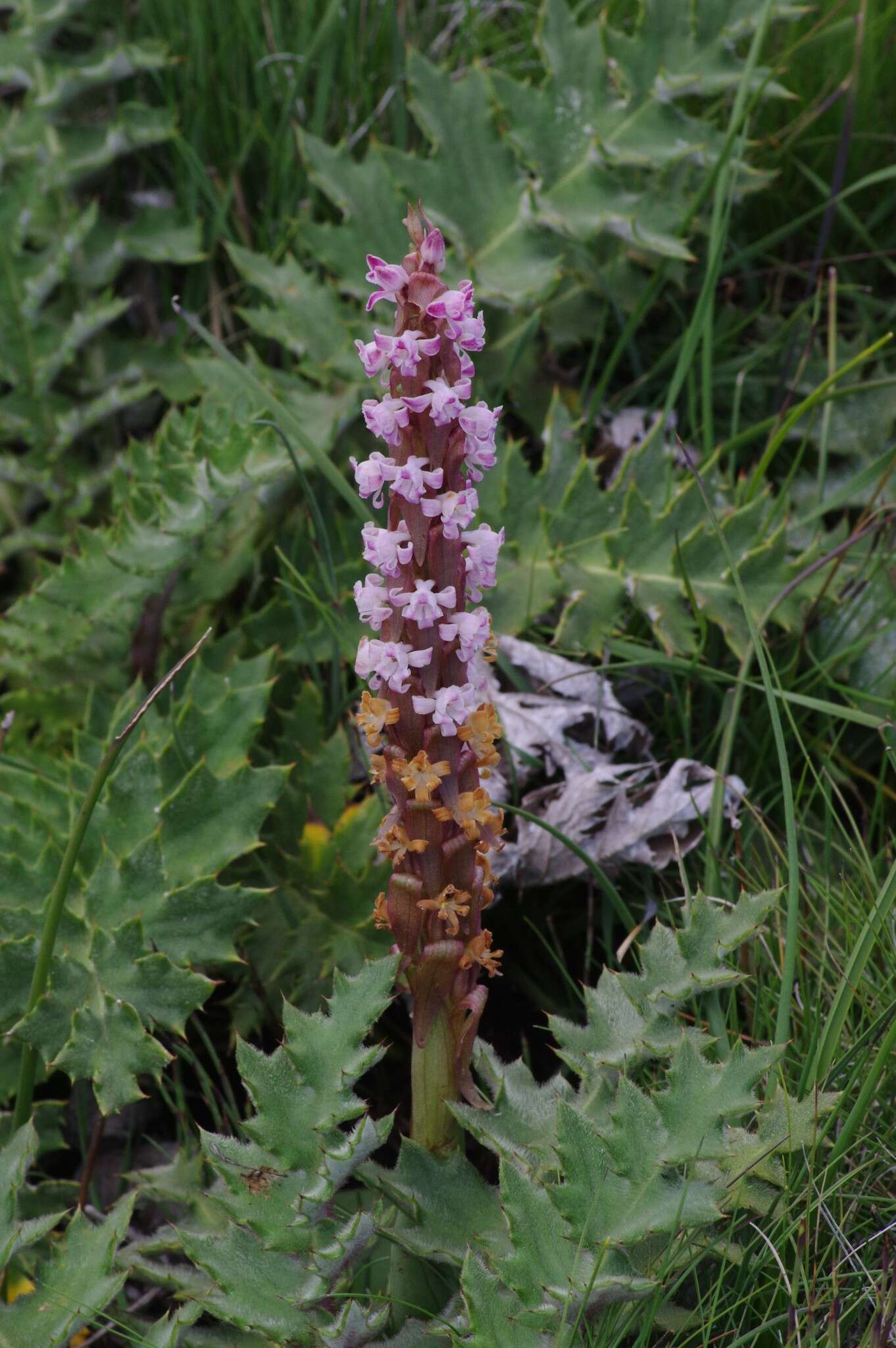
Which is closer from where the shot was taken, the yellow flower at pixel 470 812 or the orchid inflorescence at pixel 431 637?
the orchid inflorescence at pixel 431 637

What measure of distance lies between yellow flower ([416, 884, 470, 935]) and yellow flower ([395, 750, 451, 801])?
0.43 ft

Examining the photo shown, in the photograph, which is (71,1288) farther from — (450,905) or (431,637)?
(431,637)

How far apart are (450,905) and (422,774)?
0.55 ft

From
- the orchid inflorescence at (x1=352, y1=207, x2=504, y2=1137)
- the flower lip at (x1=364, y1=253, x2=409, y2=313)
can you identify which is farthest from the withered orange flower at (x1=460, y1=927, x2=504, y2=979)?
the flower lip at (x1=364, y1=253, x2=409, y2=313)

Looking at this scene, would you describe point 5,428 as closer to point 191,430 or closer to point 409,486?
point 191,430

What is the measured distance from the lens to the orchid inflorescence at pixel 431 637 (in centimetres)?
123

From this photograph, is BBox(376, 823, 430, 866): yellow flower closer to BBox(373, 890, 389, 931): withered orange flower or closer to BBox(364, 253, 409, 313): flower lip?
BBox(373, 890, 389, 931): withered orange flower

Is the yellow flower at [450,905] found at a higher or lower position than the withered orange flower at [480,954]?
higher

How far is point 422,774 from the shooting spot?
1.34 metres

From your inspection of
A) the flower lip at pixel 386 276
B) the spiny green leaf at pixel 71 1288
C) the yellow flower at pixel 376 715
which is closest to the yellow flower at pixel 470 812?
the yellow flower at pixel 376 715

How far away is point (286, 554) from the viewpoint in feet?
8.30

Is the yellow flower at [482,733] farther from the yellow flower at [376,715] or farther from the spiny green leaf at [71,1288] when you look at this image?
the spiny green leaf at [71,1288]

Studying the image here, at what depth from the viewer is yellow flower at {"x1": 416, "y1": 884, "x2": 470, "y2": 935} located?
54.7 inches

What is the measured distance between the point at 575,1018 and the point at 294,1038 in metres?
0.72
